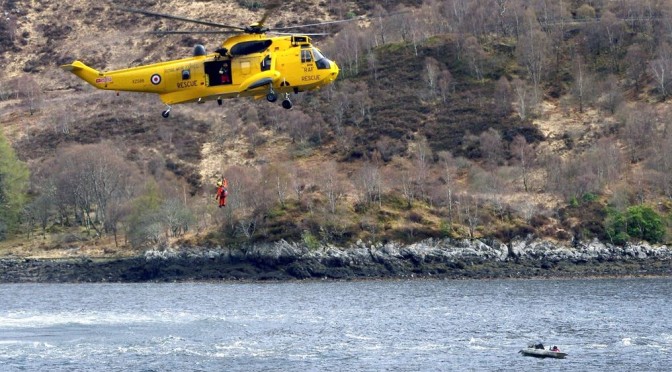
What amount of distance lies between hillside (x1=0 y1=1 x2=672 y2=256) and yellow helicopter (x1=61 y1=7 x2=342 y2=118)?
65.2 m

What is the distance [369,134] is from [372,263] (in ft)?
121

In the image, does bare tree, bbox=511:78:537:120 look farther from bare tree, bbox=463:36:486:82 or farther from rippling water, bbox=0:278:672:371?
rippling water, bbox=0:278:672:371

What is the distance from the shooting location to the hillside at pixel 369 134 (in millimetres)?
119750

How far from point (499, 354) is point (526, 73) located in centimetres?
9718

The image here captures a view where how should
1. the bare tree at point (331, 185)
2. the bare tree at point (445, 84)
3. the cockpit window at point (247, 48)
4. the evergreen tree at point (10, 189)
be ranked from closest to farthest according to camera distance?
the cockpit window at point (247, 48), the bare tree at point (331, 185), the evergreen tree at point (10, 189), the bare tree at point (445, 84)

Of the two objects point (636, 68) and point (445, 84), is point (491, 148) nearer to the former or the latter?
point (445, 84)

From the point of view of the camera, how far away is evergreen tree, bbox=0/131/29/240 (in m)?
130

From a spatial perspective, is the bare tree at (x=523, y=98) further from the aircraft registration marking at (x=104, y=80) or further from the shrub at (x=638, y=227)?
the aircraft registration marking at (x=104, y=80)

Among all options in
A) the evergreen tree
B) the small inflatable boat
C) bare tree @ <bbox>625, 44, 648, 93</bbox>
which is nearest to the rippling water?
the small inflatable boat

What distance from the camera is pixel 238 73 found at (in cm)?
5025

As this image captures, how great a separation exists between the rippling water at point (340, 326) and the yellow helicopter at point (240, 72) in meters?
Answer: 16.7

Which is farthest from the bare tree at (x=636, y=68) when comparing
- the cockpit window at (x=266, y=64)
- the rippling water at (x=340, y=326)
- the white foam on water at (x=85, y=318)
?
the cockpit window at (x=266, y=64)

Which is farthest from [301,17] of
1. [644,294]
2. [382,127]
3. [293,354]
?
[293,354]

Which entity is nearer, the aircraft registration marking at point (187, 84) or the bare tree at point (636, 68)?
the aircraft registration marking at point (187, 84)
